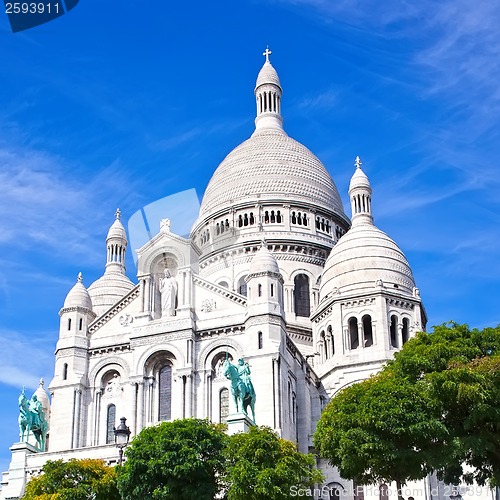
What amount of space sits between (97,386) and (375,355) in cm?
1895

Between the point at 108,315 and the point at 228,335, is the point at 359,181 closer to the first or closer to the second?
the point at 228,335

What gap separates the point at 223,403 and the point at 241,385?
652 cm

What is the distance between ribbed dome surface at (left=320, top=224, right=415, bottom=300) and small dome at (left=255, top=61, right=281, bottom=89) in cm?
2539

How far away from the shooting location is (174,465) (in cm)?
4331

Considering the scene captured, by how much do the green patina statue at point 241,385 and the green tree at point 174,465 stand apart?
20.8ft

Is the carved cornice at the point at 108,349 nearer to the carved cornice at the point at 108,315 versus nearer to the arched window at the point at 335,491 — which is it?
the carved cornice at the point at 108,315

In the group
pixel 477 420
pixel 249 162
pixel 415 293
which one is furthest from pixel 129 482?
pixel 249 162

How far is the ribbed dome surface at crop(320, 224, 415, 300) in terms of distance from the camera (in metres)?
70.0

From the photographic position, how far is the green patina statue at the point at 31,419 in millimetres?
56281

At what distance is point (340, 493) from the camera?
198 feet

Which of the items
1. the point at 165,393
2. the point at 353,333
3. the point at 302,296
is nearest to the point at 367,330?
the point at 353,333

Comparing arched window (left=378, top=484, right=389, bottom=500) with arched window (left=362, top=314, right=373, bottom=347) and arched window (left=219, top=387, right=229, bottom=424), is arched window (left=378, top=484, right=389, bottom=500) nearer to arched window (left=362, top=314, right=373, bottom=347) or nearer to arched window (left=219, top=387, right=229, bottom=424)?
arched window (left=219, top=387, right=229, bottom=424)

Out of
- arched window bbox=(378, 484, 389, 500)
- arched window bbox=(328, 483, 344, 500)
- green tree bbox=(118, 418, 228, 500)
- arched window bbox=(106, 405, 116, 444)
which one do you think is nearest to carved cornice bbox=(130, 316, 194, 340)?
arched window bbox=(106, 405, 116, 444)

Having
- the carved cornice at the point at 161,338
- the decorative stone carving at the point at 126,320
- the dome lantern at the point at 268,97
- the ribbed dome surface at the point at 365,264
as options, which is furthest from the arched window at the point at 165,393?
the dome lantern at the point at 268,97
